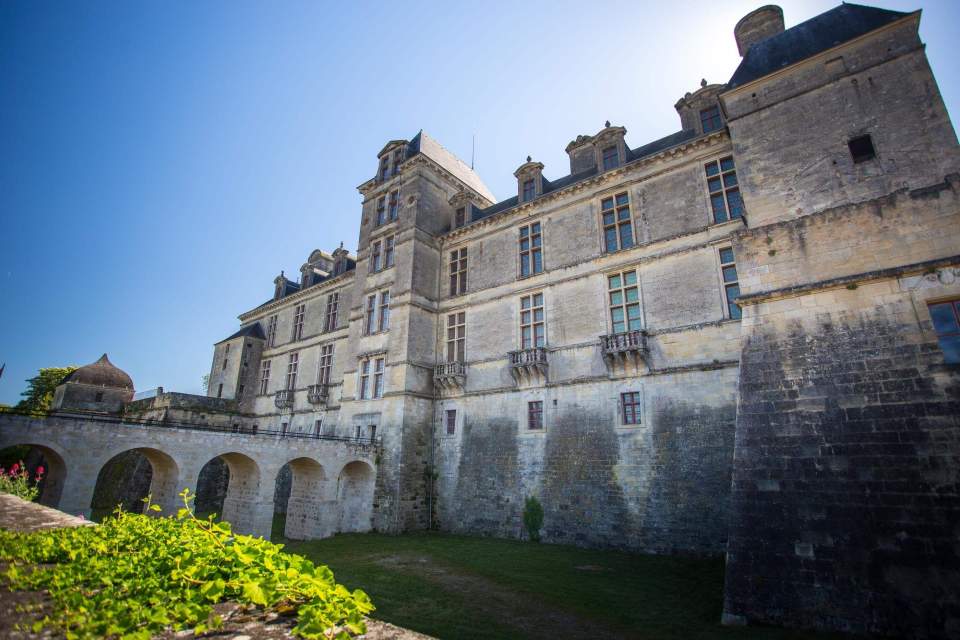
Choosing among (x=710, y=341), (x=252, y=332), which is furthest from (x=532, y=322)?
(x=252, y=332)

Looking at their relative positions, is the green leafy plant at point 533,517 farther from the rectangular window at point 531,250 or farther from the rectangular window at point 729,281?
the rectangular window at point 729,281

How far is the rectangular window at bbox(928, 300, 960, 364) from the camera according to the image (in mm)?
7965

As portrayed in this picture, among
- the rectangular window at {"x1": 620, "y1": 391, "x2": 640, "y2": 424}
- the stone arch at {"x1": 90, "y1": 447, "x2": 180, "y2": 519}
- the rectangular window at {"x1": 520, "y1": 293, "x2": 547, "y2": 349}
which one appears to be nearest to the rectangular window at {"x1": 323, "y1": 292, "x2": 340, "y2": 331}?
the stone arch at {"x1": 90, "y1": 447, "x2": 180, "y2": 519}

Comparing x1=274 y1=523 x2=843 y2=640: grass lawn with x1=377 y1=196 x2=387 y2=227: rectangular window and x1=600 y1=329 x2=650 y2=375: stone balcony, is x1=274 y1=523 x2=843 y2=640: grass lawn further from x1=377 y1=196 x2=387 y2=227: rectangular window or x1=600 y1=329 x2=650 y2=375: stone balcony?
x1=377 y1=196 x2=387 y2=227: rectangular window

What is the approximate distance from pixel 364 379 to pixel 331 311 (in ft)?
26.6

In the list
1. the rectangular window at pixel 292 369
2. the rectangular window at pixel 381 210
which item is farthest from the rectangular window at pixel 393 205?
Result: the rectangular window at pixel 292 369

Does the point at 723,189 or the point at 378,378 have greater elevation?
the point at 723,189

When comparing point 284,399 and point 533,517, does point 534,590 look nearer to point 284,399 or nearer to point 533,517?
point 533,517

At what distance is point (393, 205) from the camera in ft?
82.9

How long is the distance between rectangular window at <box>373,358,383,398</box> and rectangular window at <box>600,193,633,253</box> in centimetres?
1202

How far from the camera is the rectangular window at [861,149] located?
10367mm

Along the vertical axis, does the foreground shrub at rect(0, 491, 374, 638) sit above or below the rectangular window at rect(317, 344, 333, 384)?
below

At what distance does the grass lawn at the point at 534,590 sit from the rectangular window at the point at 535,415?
13.9 ft

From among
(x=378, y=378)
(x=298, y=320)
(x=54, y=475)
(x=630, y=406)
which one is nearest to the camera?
(x=54, y=475)
